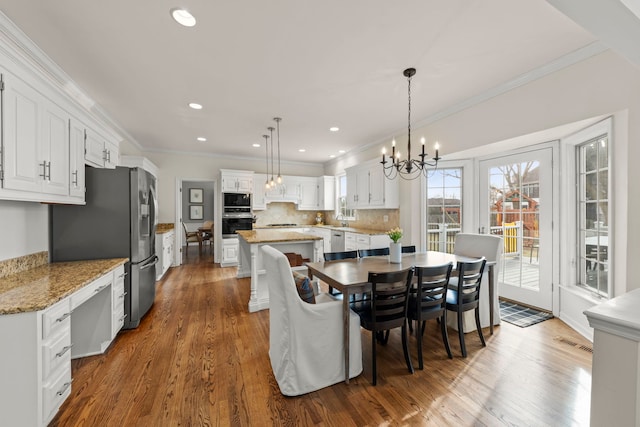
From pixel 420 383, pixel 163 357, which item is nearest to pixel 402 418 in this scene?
pixel 420 383

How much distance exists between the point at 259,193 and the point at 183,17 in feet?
16.2

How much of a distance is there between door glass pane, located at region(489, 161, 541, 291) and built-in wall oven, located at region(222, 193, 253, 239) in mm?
4986

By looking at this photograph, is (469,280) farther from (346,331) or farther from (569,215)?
(569,215)

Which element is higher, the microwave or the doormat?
the microwave

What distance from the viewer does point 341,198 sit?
23.1ft

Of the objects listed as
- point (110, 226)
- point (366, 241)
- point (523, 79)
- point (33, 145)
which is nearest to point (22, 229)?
point (110, 226)

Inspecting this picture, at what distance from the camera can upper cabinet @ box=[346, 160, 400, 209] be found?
481 cm

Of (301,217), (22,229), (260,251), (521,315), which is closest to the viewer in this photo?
(22,229)

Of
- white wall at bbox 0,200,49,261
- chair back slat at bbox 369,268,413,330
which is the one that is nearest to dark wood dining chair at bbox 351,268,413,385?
chair back slat at bbox 369,268,413,330

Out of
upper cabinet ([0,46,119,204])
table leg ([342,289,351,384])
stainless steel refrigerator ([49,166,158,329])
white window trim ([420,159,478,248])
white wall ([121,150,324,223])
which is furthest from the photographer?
white wall ([121,150,324,223])

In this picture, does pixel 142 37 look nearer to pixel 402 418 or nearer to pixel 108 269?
pixel 108 269

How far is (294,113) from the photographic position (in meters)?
3.84

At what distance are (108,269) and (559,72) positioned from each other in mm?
4593

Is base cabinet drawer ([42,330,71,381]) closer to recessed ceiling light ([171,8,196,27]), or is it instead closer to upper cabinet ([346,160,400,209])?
recessed ceiling light ([171,8,196,27])
